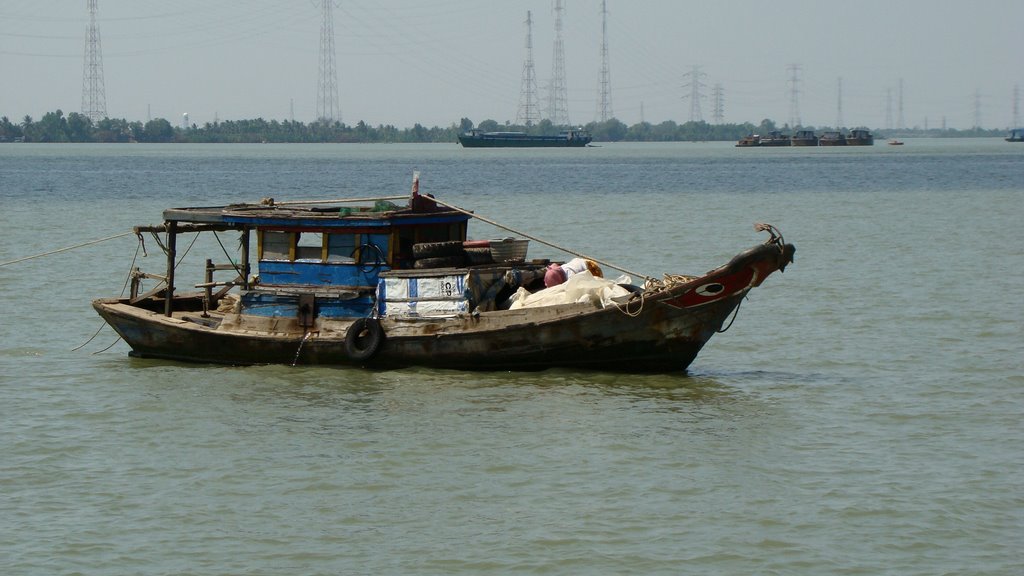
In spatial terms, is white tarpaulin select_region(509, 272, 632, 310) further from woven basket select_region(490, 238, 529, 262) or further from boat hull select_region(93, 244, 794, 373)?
woven basket select_region(490, 238, 529, 262)

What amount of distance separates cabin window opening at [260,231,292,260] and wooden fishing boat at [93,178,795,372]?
0.05ft

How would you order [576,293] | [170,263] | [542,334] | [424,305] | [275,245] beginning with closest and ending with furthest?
1. [542,334]
2. [576,293]
3. [424,305]
4. [275,245]
5. [170,263]

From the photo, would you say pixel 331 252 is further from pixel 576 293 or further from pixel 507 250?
pixel 576 293

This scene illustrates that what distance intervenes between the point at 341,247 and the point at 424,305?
156cm

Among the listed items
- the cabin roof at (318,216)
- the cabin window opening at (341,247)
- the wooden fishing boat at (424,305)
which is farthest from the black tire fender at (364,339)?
the cabin roof at (318,216)

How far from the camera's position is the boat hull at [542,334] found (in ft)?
58.3

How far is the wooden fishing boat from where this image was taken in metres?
18.1

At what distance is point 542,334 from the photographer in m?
18.2

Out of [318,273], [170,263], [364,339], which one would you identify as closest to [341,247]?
[318,273]

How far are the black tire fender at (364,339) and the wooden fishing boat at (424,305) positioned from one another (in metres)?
0.02

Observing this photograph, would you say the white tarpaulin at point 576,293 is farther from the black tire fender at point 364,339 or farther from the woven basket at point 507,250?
the black tire fender at point 364,339

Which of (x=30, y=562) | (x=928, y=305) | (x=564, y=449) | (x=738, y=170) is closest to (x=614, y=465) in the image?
(x=564, y=449)

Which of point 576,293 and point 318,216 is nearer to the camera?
point 576,293

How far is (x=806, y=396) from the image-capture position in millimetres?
17938
